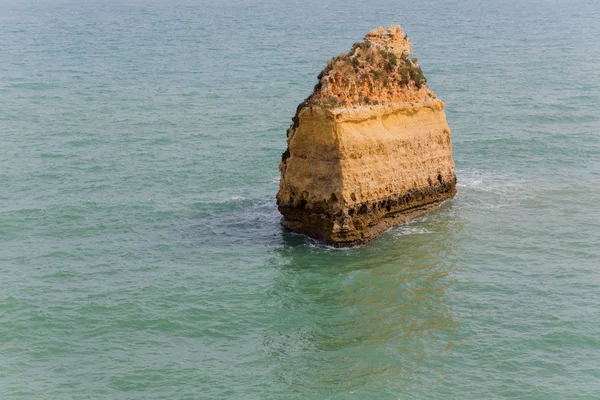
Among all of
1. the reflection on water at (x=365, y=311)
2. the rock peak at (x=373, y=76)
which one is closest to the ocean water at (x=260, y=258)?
the reflection on water at (x=365, y=311)

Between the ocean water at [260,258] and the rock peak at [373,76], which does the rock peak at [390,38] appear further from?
the ocean water at [260,258]

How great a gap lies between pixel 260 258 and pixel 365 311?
722cm

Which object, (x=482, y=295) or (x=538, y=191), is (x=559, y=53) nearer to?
(x=538, y=191)

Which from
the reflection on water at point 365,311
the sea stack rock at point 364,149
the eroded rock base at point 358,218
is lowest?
the reflection on water at point 365,311

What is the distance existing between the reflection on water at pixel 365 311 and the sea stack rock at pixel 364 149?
46.5 inches

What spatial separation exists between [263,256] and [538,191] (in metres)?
17.5

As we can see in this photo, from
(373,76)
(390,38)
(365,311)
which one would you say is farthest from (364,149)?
(365,311)

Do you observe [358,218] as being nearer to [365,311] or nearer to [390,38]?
[365,311]

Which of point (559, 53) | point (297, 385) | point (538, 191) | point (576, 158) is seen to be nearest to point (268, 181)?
point (538, 191)

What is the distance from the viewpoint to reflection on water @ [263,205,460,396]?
109 ft

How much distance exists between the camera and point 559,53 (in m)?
97.3

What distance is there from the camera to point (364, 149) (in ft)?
141

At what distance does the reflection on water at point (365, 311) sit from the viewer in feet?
109

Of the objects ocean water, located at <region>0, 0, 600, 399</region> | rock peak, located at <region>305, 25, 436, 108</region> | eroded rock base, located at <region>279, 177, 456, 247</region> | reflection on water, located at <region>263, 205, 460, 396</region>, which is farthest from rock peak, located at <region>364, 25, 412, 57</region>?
reflection on water, located at <region>263, 205, 460, 396</region>
